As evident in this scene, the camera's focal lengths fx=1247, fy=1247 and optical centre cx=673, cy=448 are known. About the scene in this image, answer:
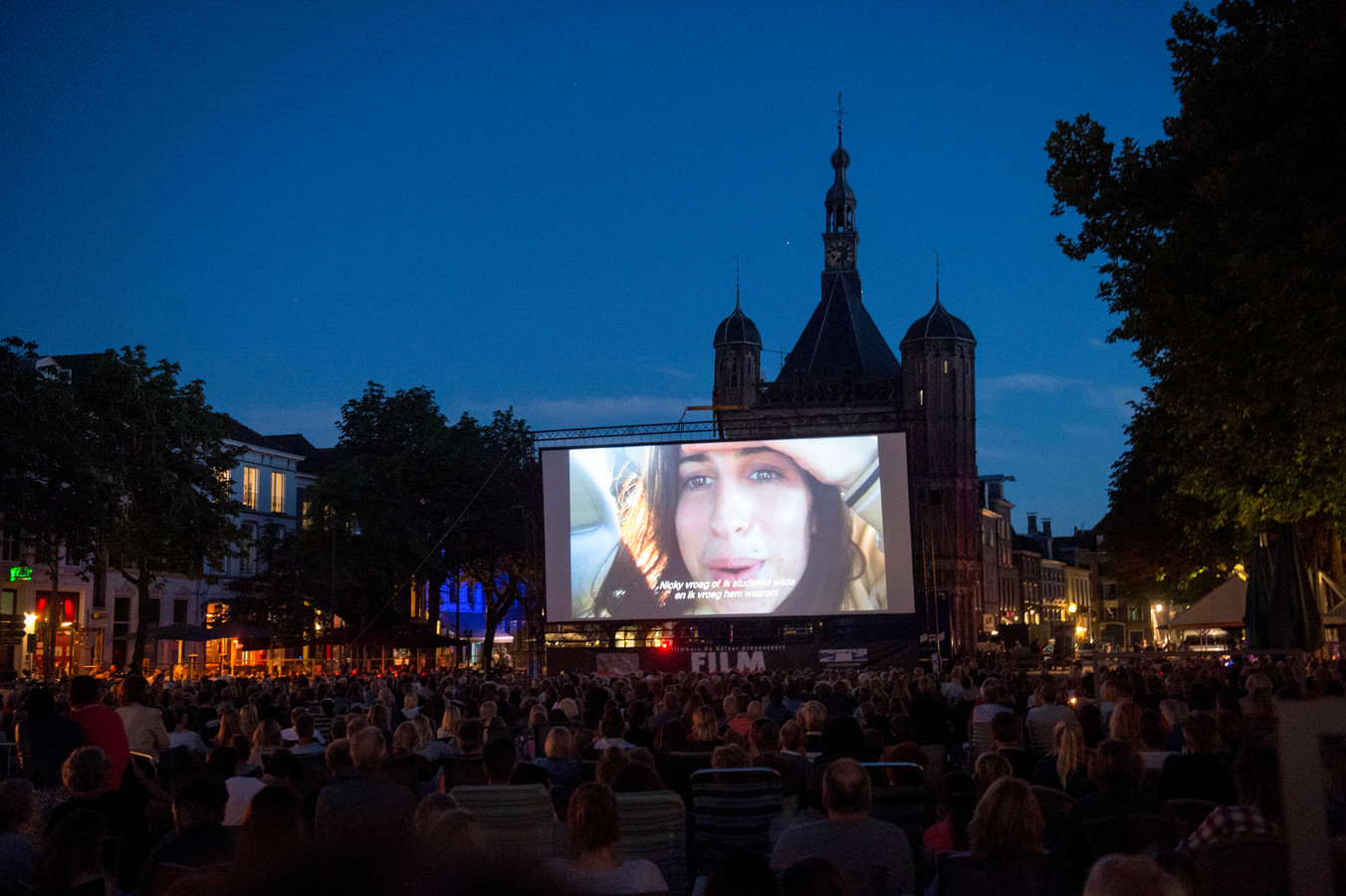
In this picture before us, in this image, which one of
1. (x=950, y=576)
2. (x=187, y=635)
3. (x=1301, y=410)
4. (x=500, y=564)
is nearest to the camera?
(x=1301, y=410)

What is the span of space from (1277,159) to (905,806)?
34.2ft

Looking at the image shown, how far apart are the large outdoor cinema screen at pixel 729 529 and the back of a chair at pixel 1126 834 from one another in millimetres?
22156

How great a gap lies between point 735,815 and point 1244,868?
10.9ft

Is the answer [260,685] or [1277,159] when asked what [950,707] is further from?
[260,685]

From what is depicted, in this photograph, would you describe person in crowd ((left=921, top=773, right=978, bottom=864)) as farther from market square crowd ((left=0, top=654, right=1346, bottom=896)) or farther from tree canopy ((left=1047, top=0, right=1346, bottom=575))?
tree canopy ((left=1047, top=0, right=1346, bottom=575))

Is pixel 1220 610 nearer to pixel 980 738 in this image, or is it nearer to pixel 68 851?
pixel 980 738

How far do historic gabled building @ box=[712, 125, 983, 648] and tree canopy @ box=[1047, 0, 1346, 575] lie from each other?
46824 mm

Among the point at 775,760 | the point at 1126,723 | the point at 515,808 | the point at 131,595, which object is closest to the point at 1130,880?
the point at 515,808

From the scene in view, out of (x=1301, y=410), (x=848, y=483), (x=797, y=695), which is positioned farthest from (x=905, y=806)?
(x=848, y=483)

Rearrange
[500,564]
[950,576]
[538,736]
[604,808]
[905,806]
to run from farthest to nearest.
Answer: [950,576] → [500,564] → [538,736] → [905,806] → [604,808]

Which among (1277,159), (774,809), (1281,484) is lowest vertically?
(774,809)

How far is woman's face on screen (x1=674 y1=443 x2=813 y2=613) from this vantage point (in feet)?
90.5

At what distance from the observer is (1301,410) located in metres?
16.2

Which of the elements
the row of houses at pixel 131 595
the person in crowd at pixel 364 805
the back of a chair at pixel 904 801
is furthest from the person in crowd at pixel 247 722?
the row of houses at pixel 131 595
